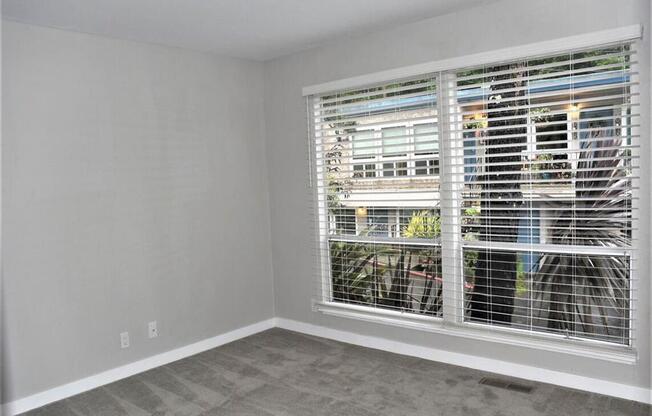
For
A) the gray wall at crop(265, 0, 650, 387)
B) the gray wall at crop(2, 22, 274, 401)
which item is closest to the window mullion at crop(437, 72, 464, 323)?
the gray wall at crop(265, 0, 650, 387)

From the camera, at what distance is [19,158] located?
3.27 metres

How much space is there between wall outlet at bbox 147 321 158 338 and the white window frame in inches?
51.8

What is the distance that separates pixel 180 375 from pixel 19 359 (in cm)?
102

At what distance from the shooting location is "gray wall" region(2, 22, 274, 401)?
3295 millimetres

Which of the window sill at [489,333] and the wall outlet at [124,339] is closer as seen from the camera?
the window sill at [489,333]

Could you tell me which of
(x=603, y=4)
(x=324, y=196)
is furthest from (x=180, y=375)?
(x=603, y=4)

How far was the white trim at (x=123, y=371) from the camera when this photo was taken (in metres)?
3.29

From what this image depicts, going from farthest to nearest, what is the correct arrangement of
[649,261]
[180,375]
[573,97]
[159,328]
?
[159,328]
[180,375]
[573,97]
[649,261]

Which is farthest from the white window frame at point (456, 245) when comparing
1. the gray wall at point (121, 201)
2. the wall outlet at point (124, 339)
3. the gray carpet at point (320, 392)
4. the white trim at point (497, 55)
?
the wall outlet at point (124, 339)

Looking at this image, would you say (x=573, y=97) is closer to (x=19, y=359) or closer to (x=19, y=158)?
(x=19, y=158)

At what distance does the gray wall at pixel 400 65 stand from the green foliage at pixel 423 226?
28.5 inches

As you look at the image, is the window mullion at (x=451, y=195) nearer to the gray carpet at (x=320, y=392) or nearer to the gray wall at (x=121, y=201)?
the gray carpet at (x=320, y=392)

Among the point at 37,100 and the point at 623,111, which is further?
the point at 37,100

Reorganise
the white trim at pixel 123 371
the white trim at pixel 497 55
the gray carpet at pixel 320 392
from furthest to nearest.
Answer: the white trim at pixel 123 371
the gray carpet at pixel 320 392
the white trim at pixel 497 55
